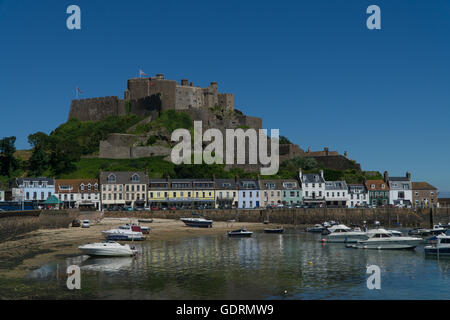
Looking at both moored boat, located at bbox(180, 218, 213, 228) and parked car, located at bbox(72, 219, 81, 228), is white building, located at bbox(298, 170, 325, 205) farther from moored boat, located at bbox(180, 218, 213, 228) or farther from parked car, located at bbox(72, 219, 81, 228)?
parked car, located at bbox(72, 219, 81, 228)

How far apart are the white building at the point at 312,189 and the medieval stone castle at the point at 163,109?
67.8ft

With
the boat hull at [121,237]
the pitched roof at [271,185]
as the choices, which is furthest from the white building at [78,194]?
the boat hull at [121,237]

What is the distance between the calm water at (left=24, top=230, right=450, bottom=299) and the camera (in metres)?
25.3

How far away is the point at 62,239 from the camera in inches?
1864

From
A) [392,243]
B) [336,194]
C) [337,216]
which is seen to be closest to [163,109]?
[336,194]

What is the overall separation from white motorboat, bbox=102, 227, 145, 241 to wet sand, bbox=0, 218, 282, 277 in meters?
1.16

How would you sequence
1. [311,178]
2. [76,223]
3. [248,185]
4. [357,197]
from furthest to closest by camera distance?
1. [311,178]
2. [357,197]
3. [248,185]
4. [76,223]

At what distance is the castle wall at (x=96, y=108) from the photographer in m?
127

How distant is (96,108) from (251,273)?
107 m

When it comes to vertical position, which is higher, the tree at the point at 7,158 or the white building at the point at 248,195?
the tree at the point at 7,158

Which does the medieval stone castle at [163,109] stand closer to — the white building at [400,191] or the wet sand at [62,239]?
the white building at [400,191]

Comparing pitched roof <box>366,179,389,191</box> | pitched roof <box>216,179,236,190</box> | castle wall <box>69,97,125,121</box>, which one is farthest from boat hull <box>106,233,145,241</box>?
castle wall <box>69,97,125,121</box>

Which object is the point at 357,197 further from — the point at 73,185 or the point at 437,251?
the point at 73,185
